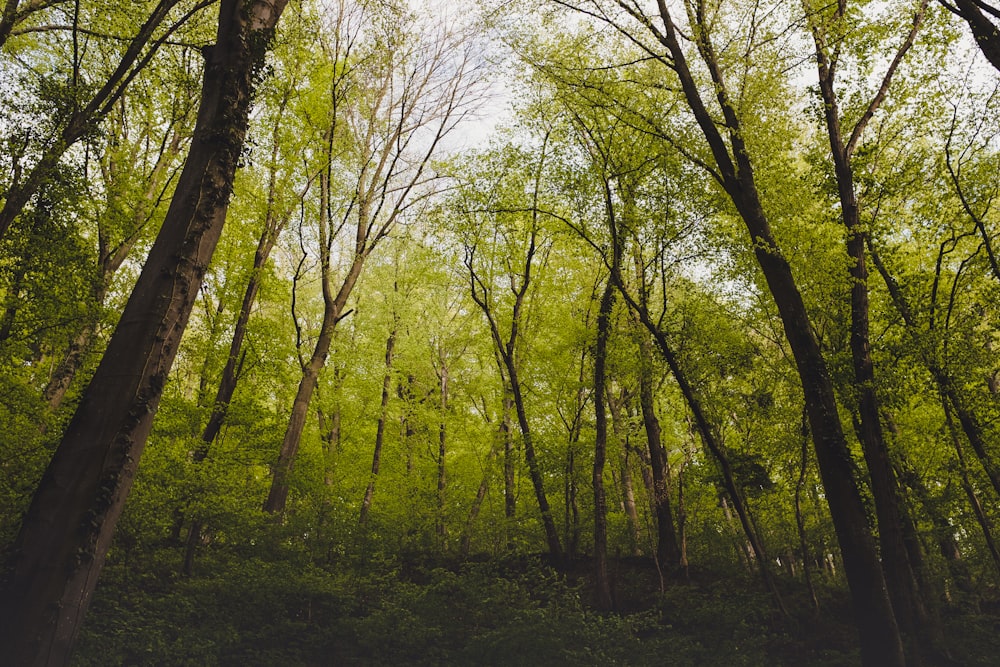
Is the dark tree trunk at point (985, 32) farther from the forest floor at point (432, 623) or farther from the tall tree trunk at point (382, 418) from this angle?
the tall tree trunk at point (382, 418)

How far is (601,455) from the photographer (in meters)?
10.6

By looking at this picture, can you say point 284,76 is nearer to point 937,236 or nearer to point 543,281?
point 543,281

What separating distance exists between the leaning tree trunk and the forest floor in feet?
15.9

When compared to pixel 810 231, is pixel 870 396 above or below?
below

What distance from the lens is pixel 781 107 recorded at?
965 centimetres

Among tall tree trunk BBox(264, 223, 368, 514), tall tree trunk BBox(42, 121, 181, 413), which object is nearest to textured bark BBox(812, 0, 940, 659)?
tall tree trunk BBox(264, 223, 368, 514)

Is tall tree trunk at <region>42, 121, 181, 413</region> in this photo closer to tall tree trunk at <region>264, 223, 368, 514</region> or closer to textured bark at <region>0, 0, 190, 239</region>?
textured bark at <region>0, 0, 190, 239</region>

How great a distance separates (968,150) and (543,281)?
8767 mm

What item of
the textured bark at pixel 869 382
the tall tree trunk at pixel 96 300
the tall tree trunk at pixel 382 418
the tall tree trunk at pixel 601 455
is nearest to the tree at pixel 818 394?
the textured bark at pixel 869 382

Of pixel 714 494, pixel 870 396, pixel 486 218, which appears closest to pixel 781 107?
pixel 870 396

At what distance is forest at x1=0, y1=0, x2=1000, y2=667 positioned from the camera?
641cm

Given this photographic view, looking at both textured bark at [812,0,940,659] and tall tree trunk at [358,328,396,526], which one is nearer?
textured bark at [812,0,940,659]

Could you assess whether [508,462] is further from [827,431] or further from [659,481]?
[827,431]

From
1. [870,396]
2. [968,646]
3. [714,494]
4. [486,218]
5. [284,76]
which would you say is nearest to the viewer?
[870,396]
